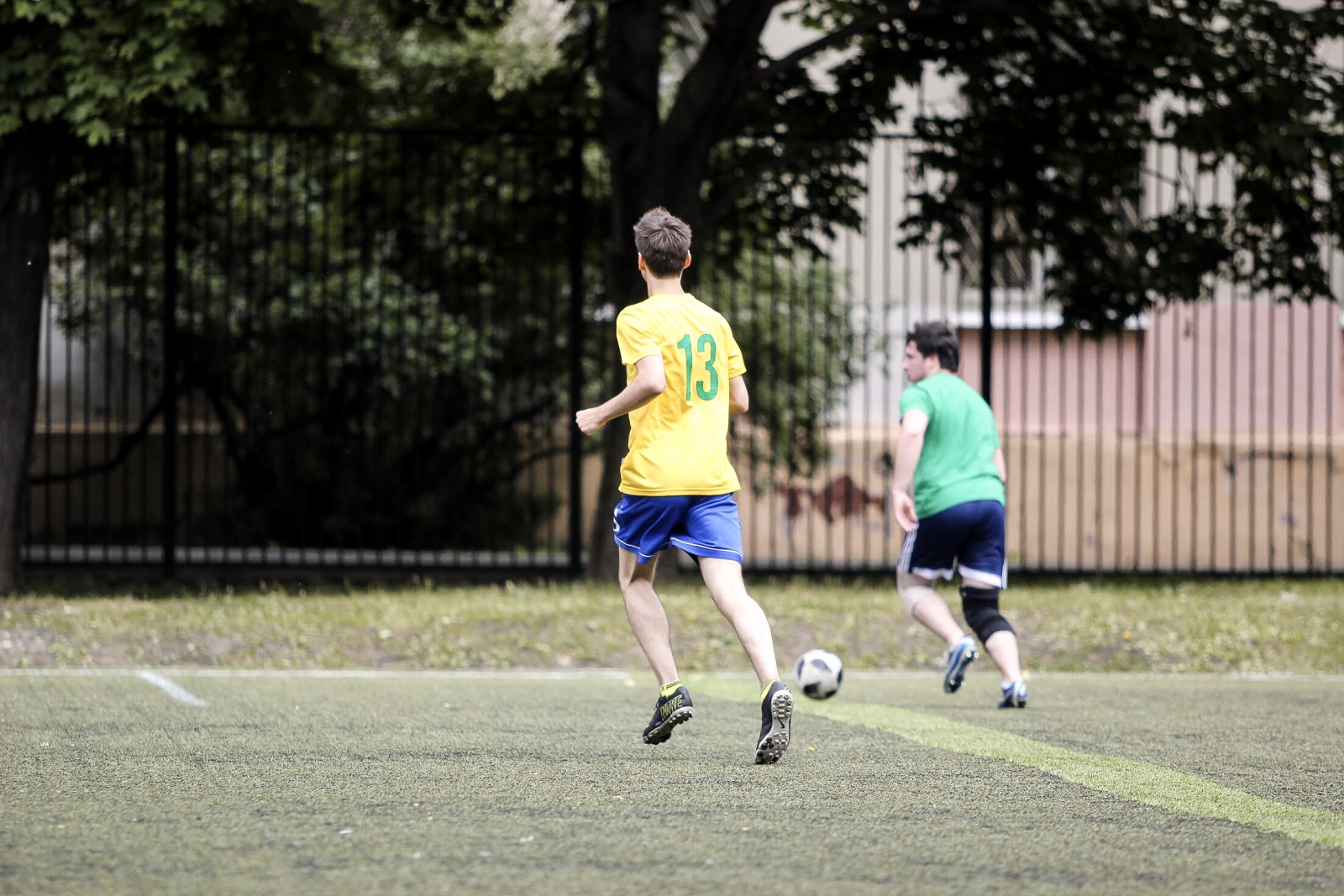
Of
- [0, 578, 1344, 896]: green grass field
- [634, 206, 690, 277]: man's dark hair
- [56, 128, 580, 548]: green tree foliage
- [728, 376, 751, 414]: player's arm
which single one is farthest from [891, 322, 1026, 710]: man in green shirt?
[56, 128, 580, 548]: green tree foliage

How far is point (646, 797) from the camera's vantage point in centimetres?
409

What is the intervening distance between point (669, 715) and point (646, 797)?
71 cm

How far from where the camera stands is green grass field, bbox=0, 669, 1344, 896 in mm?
3234

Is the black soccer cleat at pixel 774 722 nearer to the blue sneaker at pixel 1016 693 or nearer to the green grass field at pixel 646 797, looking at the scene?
the green grass field at pixel 646 797

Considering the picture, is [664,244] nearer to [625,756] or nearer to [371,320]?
[625,756]

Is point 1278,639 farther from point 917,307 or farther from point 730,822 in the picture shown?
point 917,307

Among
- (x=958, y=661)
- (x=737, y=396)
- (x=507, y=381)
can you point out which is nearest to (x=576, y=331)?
(x=507, y=381)

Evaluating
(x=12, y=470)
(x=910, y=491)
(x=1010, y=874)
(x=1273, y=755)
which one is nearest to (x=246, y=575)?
(x=12, y=470)

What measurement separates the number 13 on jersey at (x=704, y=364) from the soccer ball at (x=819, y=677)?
2069 millimetres

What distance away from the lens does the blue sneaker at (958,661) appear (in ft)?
20.6

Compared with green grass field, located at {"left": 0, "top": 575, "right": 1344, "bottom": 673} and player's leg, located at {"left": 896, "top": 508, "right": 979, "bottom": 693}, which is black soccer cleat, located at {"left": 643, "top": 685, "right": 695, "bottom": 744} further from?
green grass field, located at {"left": 0, "top": 575, "right": 1344, "bottom": 673}

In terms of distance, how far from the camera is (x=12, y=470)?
9859 millimetres

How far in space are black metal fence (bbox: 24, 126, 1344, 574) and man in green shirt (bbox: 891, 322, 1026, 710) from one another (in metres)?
4.80

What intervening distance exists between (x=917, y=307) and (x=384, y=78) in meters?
6.05
